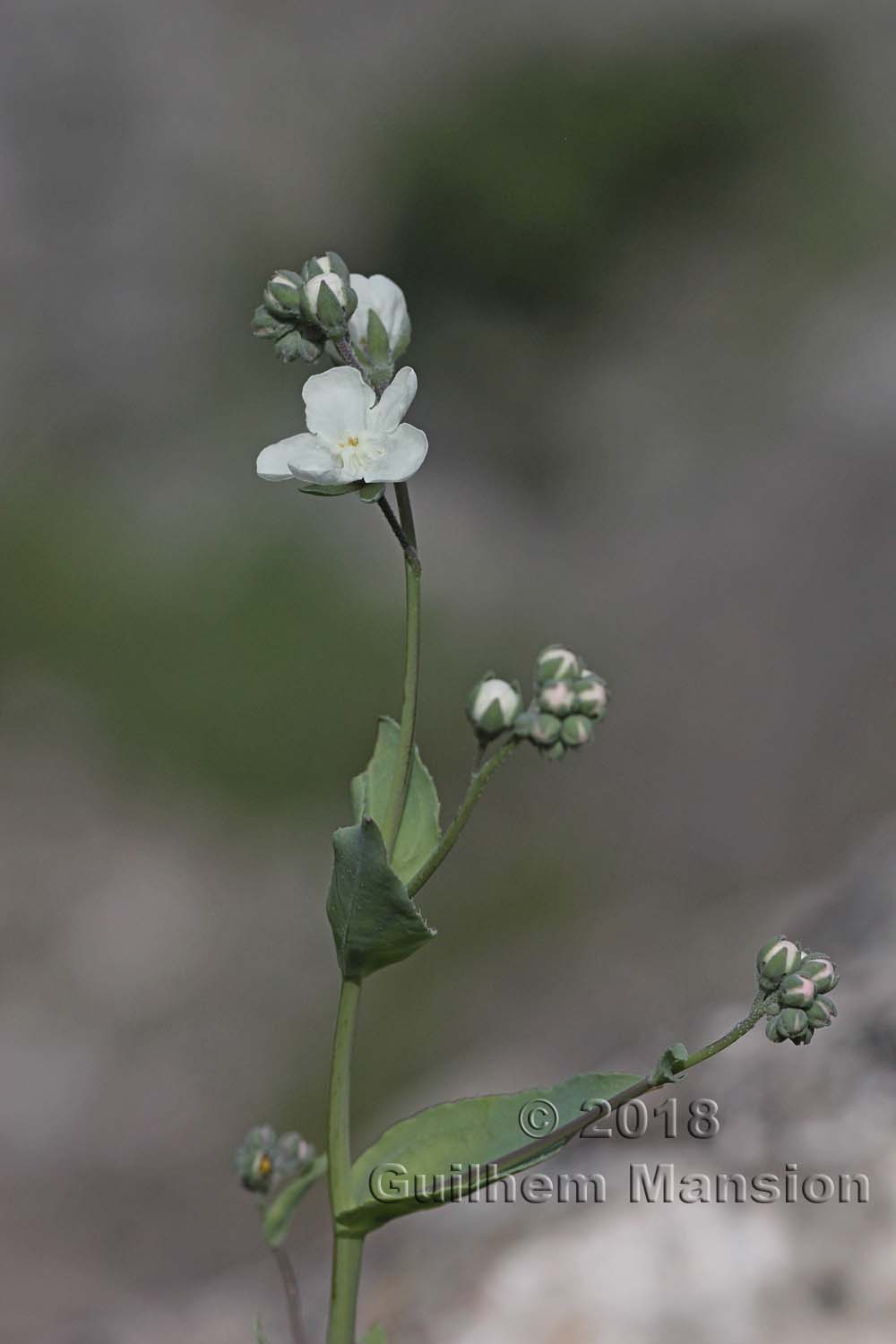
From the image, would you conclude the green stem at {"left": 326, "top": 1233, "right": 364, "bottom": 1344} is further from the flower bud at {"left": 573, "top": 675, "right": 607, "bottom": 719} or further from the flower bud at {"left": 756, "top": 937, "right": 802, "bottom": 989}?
the flower bud at {"left": 573, "top": 675, "right": 607, "bottom": 719}

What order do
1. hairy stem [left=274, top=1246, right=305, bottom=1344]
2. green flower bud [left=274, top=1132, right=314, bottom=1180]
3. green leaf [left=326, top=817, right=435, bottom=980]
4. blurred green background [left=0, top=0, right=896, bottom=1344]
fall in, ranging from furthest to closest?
blurred green background [left=0, top=0, right=896, bottom=1344] < green flower bud [left=274, top=1132, right=314, bottom=1180] < hairy stem [left=274, top=1246, right=305, bottom=1344] < green leaf [left=326, top=817, right=435, bottom=980]

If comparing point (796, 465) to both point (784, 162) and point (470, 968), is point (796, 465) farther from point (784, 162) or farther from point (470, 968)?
point (470, 968)

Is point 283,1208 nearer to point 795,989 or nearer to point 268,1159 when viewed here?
point 268,1159

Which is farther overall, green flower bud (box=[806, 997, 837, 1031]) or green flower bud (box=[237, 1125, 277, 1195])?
green flower bud (box=[237, 1125, 277, 1195])

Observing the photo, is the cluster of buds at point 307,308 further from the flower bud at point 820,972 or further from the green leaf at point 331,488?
the flower bud at point 820,972

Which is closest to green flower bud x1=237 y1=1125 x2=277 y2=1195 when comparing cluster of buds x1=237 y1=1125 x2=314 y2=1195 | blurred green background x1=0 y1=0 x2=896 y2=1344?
cluster of buds x1=237 y1=1125 x2=314 y2=1195

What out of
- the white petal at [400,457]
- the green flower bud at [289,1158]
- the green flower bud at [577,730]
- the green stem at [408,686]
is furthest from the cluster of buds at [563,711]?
the green flower bud at [289,1158]
